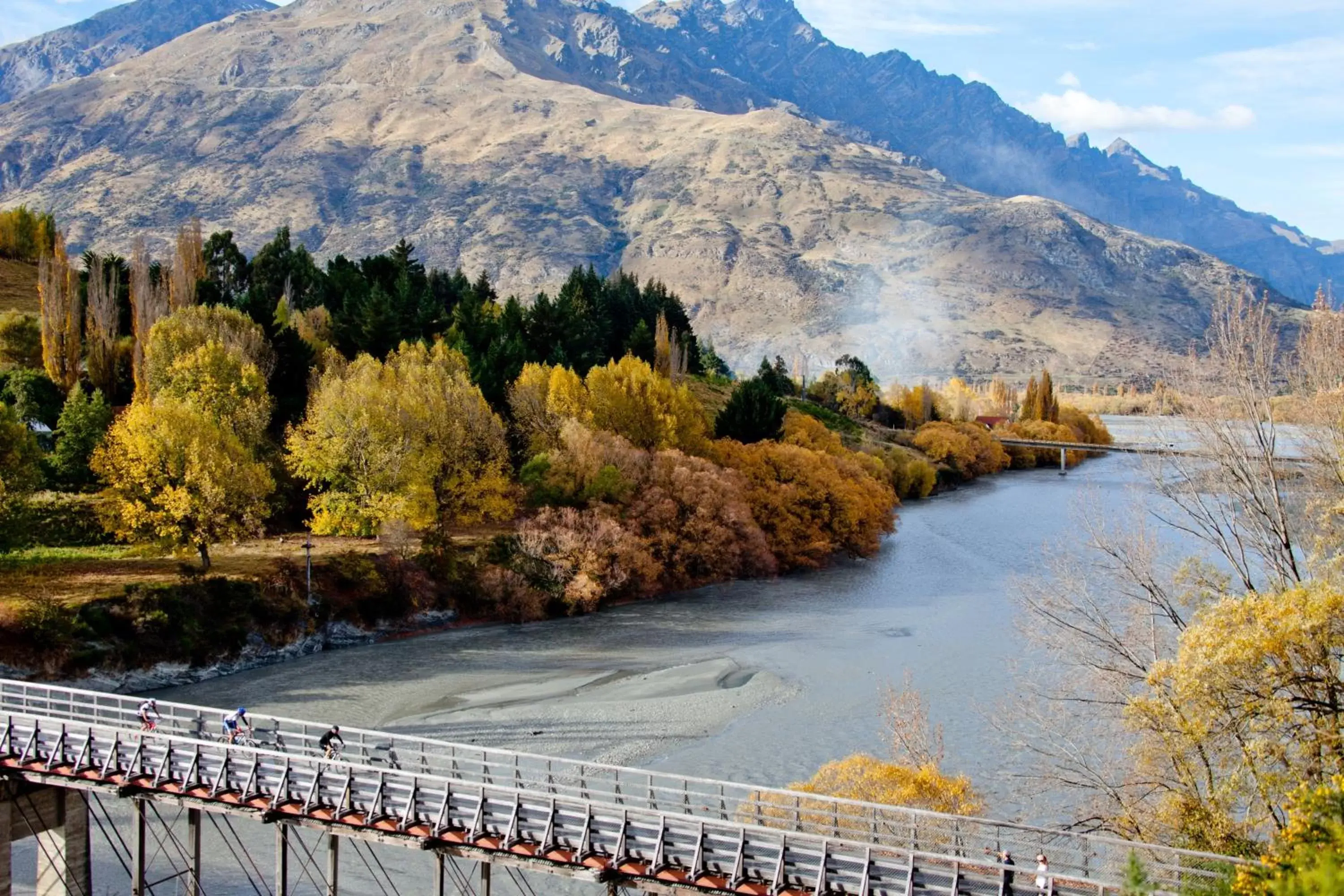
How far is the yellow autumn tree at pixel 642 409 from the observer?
92688 millimetres

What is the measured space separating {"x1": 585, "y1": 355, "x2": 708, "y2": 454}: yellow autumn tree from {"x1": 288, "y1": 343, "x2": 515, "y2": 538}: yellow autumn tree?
12035 mm

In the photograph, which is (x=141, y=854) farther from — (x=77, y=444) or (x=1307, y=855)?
(x=77, y=444)

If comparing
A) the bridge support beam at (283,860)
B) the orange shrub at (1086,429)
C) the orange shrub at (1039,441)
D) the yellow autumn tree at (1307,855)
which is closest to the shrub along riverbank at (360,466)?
the bridge support beam at (283,860)

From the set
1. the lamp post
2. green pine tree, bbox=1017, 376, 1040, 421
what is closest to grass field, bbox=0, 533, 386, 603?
the lamp post

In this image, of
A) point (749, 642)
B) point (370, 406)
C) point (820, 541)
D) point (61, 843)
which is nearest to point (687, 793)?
point (61, 843)

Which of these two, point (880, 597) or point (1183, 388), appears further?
point (880, 597)

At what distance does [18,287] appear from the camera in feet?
375

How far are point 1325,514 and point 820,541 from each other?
62.9 m

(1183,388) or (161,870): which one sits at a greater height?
(1183,388)

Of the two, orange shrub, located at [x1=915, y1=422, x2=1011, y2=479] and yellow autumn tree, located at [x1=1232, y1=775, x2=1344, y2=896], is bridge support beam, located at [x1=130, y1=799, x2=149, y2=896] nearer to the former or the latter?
yellow autumn tree, located at [x1=1232, y1=775, x2=1344, y2=896]

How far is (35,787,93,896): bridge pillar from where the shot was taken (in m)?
33.6

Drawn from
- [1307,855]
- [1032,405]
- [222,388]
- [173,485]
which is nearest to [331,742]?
[1307,855]

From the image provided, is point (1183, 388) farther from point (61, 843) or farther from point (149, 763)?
point (61, 843)

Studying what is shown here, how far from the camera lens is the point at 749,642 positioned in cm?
6512
